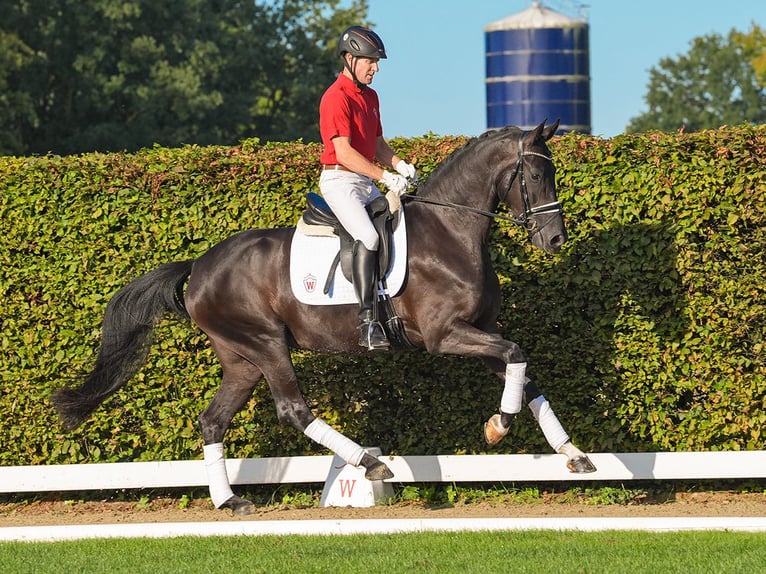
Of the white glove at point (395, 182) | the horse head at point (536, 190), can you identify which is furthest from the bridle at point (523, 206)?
the white glove at point (395, 182)

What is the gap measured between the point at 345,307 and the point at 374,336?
0.41 meters

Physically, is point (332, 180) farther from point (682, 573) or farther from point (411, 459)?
point (682, 573)

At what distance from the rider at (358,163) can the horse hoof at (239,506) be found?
1618mm

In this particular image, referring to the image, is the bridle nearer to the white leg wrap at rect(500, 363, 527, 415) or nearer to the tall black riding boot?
the tall black riding boot

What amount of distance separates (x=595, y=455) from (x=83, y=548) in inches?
153

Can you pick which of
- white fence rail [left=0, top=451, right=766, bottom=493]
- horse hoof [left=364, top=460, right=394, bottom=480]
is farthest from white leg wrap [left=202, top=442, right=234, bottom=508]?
horse hoof [left=364, top=460, right=394, bottom=480]

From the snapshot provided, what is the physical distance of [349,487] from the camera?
9.20 meters

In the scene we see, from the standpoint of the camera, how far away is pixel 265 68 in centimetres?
4588

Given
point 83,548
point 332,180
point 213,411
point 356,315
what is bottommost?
point 83,548

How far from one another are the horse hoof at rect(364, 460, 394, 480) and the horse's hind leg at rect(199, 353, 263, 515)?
1152 mm

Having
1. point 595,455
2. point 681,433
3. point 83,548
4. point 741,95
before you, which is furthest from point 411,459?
point 741,95

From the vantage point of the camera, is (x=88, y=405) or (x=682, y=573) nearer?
(x=682, y=573)

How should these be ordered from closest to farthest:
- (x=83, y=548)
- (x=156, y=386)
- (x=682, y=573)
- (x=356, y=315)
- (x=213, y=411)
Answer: (x=682, y=573) < (x=83, y=548) < (x=356, y=315) < (x=213, y=411) < (x=156, y=386)

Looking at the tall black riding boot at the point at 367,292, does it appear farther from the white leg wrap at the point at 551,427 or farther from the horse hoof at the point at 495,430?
the white leg wrap at the point at 551,427
